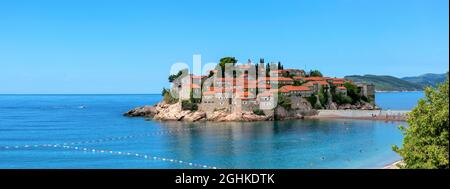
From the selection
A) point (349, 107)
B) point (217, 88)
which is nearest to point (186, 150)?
point (217, 88)

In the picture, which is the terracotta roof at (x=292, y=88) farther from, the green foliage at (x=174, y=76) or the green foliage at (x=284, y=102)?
the green foliage at (x=174, y=76)

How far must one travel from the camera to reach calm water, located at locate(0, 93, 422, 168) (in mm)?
31562

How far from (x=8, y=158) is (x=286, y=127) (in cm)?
3205

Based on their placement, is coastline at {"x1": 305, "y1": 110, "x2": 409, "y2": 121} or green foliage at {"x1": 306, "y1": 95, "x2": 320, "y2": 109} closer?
coastline at {"x1": 305, "y1": 110, "x2": 409, "y2": 121}

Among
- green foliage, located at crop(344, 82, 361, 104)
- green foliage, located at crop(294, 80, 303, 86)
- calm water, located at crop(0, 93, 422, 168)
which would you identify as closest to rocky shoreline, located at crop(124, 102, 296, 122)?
calm water, located at crop(0, 93, 422, 168)

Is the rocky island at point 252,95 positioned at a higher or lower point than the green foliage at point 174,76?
lower

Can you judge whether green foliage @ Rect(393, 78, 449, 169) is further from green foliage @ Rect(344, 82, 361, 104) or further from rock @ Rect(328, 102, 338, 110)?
green foliage @ Rect(344, 82, 361, 104)

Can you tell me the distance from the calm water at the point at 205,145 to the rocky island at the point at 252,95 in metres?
5.21

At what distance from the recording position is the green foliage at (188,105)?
222 ft

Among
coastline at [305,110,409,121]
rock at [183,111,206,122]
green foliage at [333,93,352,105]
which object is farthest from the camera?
green foliage at [333,93,352,105]

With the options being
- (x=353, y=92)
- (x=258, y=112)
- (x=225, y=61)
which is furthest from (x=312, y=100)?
(x=225, y=61)

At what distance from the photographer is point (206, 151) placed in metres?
36.4

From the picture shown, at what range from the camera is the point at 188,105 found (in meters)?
68.2

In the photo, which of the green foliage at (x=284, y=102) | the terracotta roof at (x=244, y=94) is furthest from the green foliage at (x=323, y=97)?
the terracotta roof at (x=244, y=94)
